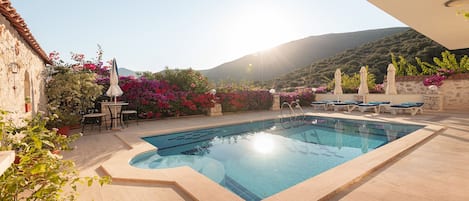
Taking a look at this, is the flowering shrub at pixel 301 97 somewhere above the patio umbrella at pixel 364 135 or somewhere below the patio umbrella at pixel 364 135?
above

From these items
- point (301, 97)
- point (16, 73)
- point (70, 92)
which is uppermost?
point (16, 73)

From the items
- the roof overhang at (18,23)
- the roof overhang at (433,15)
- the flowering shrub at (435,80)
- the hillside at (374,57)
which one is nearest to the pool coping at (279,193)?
the roof overhang at (18,23)

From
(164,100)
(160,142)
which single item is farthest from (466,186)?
(164,100)

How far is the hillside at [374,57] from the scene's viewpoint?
919 inches

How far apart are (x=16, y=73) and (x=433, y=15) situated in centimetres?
964

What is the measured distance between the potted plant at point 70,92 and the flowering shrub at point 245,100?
539 cm

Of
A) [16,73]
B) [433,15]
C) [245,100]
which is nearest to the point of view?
[16,73]

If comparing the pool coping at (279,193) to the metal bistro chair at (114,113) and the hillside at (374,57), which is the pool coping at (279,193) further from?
the hillside at (374,57)

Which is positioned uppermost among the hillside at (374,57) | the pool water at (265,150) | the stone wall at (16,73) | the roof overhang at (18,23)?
the hillside at (374,57)

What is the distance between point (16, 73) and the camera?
14.5 feet

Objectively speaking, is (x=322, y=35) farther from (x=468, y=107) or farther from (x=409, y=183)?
(x=409, y=183)

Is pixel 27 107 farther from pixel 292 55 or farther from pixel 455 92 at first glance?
pixel 292 55

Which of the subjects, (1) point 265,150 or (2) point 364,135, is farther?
(2) point 364,135

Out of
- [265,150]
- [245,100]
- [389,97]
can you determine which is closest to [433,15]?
[265,150]
